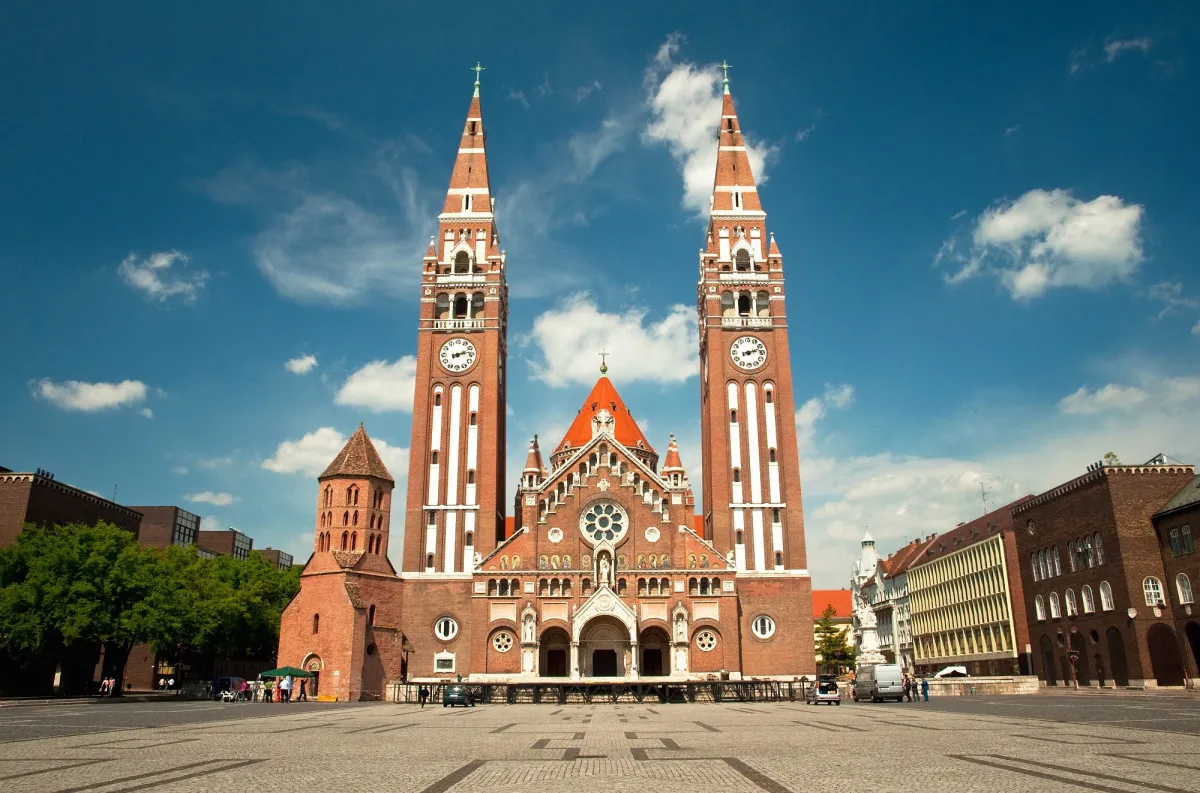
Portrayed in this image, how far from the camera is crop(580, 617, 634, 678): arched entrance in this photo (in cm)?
5328

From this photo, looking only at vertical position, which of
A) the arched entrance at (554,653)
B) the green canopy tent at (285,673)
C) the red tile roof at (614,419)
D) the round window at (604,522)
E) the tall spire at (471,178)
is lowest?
the green canopy tent at (285,673)

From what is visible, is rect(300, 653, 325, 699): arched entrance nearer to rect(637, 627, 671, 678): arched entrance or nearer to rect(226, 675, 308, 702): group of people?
rect(226, 675, 308, 702): group of people

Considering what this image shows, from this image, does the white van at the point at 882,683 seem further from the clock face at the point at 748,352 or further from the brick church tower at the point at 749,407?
the clock face at the point at 748,352

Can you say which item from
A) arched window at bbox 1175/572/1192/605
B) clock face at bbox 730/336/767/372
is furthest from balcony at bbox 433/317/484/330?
arched window at bbox 1175/572/1192/605

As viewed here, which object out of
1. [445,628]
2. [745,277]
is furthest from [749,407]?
[445,628]

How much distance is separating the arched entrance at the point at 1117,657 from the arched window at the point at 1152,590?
2670 millimetres

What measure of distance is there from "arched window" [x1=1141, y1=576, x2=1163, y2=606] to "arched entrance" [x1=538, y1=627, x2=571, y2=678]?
1316 inches

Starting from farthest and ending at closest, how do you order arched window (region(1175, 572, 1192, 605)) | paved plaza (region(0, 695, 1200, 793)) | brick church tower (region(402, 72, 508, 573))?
brick church tower (region(402, 72, 508, 573))
arched window (region(1175, 572, 1192, 605))
paved plaza (region(0, 695, 1200, 793))

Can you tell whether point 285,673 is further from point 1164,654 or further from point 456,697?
point 1164,654

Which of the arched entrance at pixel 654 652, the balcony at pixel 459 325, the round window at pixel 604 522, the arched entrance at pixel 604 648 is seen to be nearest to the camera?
the arched entrance at pixel 604 648

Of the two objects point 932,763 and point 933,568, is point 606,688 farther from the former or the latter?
point 933,568

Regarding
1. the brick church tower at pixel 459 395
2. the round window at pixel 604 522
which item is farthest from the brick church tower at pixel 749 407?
the brick church tower at pixel 459 395

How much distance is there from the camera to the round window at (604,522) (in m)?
55.4

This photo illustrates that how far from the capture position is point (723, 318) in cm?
6094
